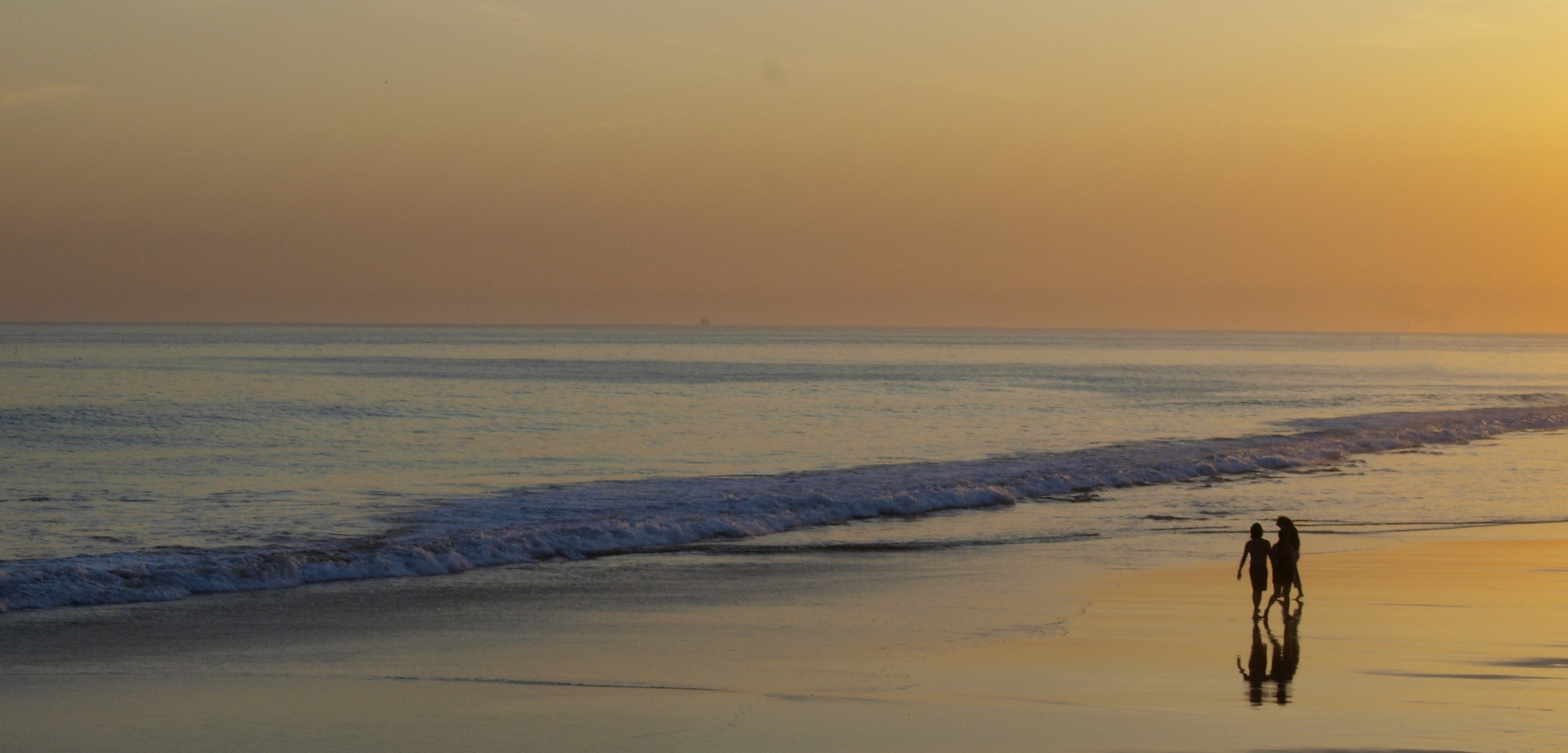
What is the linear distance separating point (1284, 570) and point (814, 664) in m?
5.61

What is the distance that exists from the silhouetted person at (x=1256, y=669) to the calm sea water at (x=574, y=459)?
8893 mm

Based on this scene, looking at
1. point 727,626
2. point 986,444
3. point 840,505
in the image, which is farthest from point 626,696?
point 986,444

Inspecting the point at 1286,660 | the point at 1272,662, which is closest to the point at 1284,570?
the point at 1286,660

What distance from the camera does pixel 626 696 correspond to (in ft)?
32.0

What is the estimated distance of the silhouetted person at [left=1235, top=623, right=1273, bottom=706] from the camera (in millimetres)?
9766

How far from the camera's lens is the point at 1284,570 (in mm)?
13531

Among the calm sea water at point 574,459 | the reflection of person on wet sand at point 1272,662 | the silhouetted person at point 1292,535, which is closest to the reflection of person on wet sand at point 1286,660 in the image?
the reflection of person on wet sand at point 1272,662

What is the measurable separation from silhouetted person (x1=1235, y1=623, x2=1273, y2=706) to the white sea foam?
975 cm

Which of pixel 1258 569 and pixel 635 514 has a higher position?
pixel 1258 569

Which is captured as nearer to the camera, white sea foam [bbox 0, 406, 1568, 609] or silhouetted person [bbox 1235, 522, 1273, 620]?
silhouetted person [bbox 1235, 522, 1273, 620]

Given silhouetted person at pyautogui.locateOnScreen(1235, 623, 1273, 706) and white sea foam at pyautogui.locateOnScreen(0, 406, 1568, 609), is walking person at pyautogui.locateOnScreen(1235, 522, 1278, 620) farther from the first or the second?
white sea foam at pyautogui.locateOnScreen(0, 406, 1568, 609)

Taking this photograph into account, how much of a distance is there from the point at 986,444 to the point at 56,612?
27520mm

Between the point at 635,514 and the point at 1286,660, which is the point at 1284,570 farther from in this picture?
the point at 635,514

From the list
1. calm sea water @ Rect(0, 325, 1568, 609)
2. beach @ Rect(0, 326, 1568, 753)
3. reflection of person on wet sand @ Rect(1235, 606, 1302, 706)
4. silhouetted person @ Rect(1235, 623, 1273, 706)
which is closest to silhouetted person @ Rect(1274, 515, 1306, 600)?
beach @ Rect(0, 326, 1568, 753)
